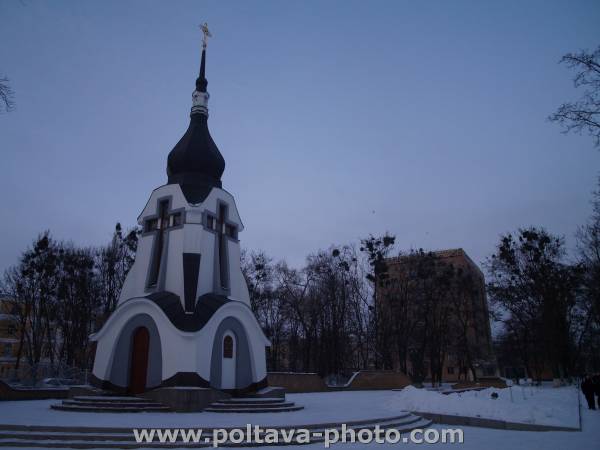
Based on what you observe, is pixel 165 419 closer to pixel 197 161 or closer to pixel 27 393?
pixel 27 393

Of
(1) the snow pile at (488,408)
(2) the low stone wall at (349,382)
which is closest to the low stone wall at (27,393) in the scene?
(2) the low stone wall at (349,382)

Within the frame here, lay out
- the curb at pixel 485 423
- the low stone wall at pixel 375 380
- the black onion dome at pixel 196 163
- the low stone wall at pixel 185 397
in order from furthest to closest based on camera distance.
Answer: the low stone wall at pixel 375 380
the black onion dome at pixel 196 163
the low stone wall at pixel 185 397
the curb at pixel 485 423

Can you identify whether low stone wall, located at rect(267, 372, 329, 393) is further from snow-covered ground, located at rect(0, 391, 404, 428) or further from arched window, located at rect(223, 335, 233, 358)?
snow-covered ground, located at rect(0, 391, 404, 428)

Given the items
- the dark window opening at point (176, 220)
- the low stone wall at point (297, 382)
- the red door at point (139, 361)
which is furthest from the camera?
the low stone wall at point (297, 382)

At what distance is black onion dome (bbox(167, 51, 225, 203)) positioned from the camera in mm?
18188

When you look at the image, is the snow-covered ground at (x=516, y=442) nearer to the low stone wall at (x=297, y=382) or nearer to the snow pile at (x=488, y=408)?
the snow pile at (x=488, y=408)

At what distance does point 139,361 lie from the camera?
15.2 meters

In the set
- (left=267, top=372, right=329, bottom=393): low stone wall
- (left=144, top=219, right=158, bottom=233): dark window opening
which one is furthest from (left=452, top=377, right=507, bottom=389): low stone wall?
(left=144, top=219, right=158, bottom=233): dark window opening

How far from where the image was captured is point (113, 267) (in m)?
29.5

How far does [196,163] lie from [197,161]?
10cm

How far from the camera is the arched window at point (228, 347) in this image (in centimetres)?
1560

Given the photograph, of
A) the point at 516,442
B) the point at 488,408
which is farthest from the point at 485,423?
the point at 516,442

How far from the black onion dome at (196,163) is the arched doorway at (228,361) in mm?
5815

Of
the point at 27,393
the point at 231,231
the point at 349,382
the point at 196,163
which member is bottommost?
the point at 349,382
